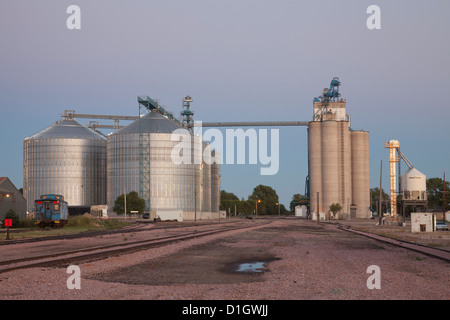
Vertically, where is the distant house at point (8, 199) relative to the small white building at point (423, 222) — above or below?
above

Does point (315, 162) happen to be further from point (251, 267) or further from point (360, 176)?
point (251, 267)

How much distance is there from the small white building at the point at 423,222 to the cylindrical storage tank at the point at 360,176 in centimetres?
9732

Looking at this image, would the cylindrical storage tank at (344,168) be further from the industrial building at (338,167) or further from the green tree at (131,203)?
the green tree at (131,203)

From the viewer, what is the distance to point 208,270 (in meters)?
18.0

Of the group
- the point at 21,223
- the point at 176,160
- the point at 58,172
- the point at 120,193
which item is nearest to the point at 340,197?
the point at 176,160

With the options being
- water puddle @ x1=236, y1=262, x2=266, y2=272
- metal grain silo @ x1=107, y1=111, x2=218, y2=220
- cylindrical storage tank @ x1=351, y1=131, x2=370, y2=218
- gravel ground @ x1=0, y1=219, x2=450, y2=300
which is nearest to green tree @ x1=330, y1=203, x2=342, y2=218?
cylindrical storage tank @ x1=351, y1=131, x2=370, y2=218

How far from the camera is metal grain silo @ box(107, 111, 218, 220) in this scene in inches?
5118

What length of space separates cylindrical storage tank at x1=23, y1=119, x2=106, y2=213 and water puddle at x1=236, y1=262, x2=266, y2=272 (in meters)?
126

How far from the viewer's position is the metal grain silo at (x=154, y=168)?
427 feet

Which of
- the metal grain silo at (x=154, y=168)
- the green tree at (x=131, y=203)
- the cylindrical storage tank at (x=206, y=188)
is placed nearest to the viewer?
the green tree at (x=131, y=203)

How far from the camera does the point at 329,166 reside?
486 feet

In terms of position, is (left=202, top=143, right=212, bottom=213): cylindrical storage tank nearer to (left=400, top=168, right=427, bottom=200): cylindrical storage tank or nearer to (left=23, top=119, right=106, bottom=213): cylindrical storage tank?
(left=23, top=119, right=106, bottom=213): cylindrical storage tank

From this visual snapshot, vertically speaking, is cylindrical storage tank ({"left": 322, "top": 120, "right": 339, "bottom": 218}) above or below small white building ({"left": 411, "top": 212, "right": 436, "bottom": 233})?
above

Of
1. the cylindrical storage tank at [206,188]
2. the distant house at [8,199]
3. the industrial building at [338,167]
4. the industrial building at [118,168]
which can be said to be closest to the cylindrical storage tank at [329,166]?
the industrial building at [338,167]
